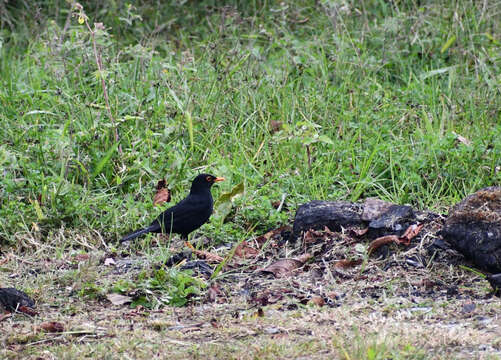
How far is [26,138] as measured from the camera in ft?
21.0

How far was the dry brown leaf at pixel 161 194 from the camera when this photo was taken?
6.02 m

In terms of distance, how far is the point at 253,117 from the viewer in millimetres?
6910

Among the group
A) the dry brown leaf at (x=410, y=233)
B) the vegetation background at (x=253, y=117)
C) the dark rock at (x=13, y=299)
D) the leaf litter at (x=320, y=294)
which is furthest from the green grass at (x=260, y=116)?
the dark rock at (x=13, y=299)

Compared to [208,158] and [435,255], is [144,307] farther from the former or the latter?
[208,158]

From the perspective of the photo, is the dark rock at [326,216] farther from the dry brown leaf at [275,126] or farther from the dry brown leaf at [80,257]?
the dry brown leaf at [275,126]

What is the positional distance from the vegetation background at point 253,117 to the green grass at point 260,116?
16 mm

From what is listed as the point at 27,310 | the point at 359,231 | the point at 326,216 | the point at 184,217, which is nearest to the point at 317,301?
the point at 359,231

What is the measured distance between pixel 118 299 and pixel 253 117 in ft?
9.20

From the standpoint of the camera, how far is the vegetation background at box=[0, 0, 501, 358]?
5859 millimetres

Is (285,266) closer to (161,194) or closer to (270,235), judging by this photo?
(270,235)

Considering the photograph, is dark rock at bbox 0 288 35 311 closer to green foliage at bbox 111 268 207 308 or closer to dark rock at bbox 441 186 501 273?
green foliage at bbox 111 268 207 308

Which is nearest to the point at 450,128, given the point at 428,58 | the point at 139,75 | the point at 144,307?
the point at 428,58

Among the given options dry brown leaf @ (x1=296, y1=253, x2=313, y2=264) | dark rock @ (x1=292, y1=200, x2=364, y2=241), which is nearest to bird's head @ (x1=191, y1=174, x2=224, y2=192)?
dark rock @ (x1=292, y1=200, x2=364, y2=241)

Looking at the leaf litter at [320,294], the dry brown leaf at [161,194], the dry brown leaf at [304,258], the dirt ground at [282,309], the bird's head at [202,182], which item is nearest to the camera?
the dirt ground at [282,309]
